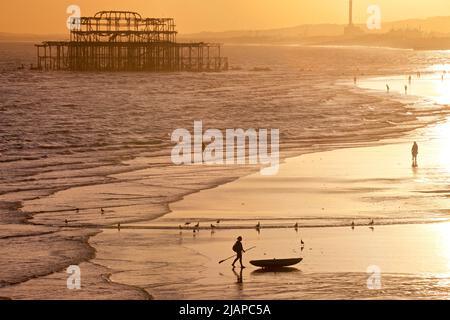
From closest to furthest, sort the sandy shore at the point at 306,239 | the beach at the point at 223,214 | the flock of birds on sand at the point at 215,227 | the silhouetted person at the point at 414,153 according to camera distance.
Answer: the sandy shore at the point at 306,239 → the beach at the point at 223,214 → the flock of birds on sand at the point at 215,227 → the silhouetted person at the point at 414,153

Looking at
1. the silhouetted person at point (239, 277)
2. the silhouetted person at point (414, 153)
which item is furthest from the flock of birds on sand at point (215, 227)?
the silhouetted person at point (414, 153)

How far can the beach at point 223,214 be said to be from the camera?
72.7 feet

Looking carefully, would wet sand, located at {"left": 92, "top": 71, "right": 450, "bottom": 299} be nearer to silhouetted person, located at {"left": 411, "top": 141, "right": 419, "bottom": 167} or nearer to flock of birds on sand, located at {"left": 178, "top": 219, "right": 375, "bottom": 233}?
flock of birds on sand, located at {"left": 178, "top": 219, "right": 375, "bottom": 233}

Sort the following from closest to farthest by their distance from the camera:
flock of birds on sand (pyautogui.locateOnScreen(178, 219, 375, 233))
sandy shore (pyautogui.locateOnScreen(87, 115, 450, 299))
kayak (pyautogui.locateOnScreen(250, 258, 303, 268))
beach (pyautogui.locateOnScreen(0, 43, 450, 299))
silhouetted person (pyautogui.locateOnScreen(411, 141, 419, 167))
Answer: sandy shore (pyautogui.locateOnScreen(87, 115, 450, 299)) → beach (pyautogui.locateOnScreen(0, 43, 450, 299)) → kayak (pyautogui.locateOnScreen(250, 258, 303, 268)) → flock of birds on sand (pyautogui.locateOnScreen(178, 219, 375, 233)) → silhouetted person (pyautogui.locateOnScreen(411, 141, 419, 167))

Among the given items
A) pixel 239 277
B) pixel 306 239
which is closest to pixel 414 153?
pixel 306 239

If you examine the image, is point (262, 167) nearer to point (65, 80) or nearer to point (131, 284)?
point (131, 284)

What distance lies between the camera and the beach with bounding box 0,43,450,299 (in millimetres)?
22172

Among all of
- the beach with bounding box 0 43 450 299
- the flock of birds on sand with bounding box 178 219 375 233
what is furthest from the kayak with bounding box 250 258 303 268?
the flock of birds on sand with bounding box 178 219 375 233

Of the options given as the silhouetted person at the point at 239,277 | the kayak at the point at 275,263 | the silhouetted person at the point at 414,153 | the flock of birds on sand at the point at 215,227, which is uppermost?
the silhouetted person at the point at 414,153

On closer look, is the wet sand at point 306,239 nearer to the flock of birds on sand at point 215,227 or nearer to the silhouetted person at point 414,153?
the flock of birds on sand at point 215,227

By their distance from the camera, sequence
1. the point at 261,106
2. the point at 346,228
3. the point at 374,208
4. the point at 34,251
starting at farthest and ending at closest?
the point at 261,106, the point at 374,208, the point at 346,228, the point at 34,251
